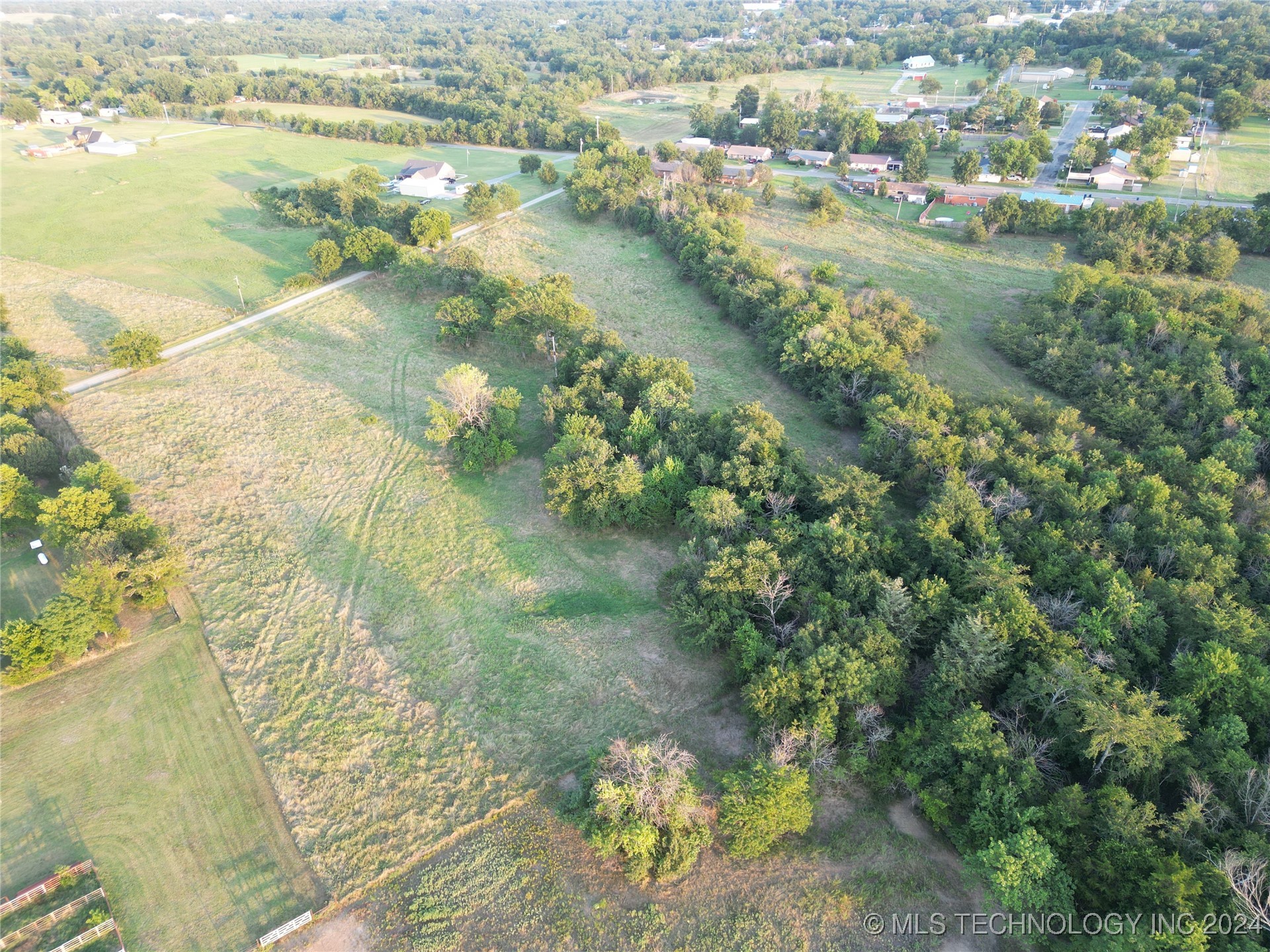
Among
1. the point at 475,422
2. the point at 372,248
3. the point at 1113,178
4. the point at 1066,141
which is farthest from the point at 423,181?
the point at 1066,141

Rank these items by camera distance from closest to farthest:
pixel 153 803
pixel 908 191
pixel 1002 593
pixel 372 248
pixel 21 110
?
pixel 153 803, pixel 1002 593, pixel 372 248, pixel 908 191, pixel 21 110

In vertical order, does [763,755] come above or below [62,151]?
below

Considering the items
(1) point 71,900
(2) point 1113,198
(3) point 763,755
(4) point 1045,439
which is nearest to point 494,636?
(3) point 763,755

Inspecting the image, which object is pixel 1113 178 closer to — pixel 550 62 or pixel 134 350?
pixel 134 350

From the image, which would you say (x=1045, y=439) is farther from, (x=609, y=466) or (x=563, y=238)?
(x=563, y=238)

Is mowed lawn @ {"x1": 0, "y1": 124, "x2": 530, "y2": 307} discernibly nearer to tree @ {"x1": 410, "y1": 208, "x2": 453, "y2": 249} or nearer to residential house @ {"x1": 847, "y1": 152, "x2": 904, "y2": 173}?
tree @ {"x1": 410, "y1": 208, "x2": 453, "y2": 249}

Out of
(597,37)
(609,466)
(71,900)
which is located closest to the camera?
(71,900)

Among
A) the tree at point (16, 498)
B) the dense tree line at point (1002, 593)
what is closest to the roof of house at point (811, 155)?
the dense tree line at point (1002, 593)

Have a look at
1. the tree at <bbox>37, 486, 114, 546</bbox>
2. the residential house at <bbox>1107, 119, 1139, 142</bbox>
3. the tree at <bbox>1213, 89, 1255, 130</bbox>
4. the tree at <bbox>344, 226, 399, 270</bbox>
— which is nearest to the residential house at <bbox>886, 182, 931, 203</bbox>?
the residential house at <bbox>1107, 119, 1139, 142</bbox>
